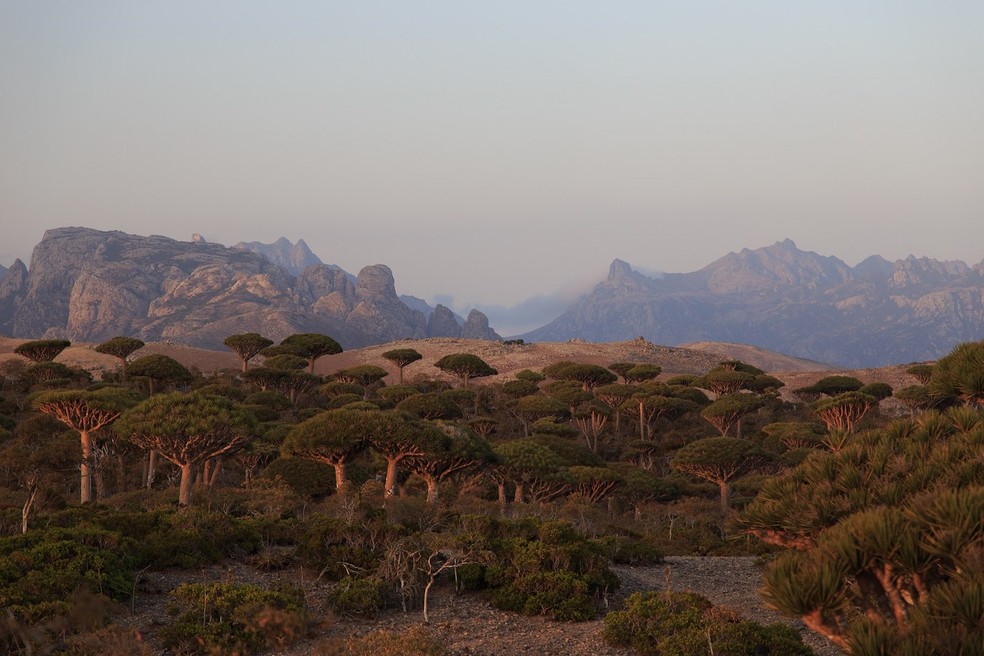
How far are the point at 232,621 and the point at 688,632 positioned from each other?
9215 millimetres

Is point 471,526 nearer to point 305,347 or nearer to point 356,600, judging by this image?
point 356,600

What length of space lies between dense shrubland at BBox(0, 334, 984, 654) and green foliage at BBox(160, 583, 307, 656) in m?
0.06

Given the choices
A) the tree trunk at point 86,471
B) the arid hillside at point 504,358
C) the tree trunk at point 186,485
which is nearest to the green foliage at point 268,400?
the tree trunk at point 86,471

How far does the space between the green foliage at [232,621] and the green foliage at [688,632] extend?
21.8ft

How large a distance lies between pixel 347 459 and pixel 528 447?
11399 millimetres

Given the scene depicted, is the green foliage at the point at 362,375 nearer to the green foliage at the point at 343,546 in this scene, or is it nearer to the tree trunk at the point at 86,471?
the tree trunk at the point at 86,471

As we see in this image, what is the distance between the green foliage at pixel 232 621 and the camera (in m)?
15.9

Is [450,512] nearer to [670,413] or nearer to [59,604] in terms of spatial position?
[59,604]

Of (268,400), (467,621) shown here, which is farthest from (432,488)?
(268,400)

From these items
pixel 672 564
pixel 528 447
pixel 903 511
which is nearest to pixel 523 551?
pixel 672 564

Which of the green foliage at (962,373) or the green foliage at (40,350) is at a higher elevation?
the green foliage at (962,373)

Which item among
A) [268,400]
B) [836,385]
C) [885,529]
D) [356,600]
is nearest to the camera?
[885,529]

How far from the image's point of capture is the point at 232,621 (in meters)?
16.8

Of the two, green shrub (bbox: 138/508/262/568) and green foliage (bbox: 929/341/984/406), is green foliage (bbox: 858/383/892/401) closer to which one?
green foliage (bbox: 929/341/984/406)
